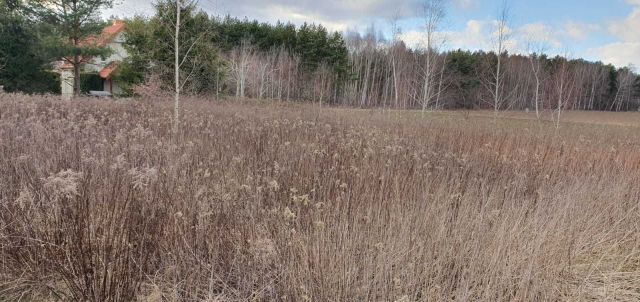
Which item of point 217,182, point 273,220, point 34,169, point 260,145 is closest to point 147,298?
point 273,220

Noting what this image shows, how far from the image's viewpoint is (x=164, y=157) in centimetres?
422

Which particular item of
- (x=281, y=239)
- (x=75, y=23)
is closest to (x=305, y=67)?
(x=75, y=23)

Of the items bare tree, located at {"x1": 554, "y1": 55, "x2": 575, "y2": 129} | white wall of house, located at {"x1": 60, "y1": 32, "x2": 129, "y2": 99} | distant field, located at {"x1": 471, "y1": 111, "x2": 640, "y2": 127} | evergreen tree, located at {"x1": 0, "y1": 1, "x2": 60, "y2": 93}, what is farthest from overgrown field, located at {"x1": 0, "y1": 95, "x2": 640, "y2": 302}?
distant field, located at {"x1": 471, "y1": 111, "x2": 640, "y2": 127}

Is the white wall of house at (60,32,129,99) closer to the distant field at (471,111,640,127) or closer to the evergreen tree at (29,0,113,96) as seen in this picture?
the evergreen tree at (29,0,113,96)

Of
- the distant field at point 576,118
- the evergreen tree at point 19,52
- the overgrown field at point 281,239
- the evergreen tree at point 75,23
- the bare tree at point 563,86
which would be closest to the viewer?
the overgrown field at point 281,239

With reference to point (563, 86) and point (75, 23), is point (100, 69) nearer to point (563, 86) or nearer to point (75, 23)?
point (75, 23)

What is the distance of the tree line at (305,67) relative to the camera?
1764 cm

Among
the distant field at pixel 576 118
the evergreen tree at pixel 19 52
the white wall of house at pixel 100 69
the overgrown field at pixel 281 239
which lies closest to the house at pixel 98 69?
the white wall of house at pixel 100 69

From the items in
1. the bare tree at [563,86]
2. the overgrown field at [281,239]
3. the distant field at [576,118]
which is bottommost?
the overgrown field at [281,239]

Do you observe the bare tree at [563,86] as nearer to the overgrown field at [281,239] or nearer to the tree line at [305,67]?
the tree line at [305,67]

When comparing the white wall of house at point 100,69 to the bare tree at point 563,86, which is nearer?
the bare tree at point 563,86

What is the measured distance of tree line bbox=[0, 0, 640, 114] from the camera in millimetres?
17641

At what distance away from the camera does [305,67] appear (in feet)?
127

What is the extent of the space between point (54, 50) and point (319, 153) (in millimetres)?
19569
